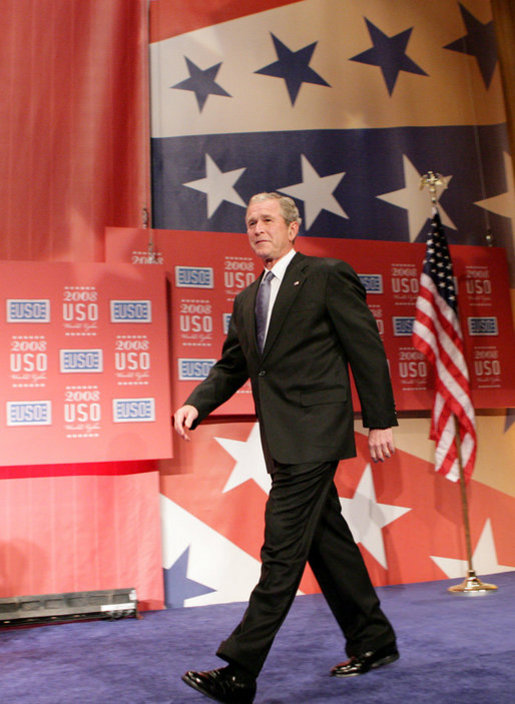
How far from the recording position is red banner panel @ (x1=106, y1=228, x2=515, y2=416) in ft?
13.1

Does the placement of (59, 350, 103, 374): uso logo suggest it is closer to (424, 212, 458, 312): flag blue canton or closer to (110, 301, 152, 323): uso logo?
(110, 301, 152, 323): uso logo

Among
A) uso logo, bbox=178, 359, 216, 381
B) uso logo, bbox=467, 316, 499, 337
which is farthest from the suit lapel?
uso logo, bbox=467, 316, 499, 337

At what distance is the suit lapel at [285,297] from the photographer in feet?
7.29

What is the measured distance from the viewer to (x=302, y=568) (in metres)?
2.05

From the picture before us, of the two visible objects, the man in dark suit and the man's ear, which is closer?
the man in dark suit

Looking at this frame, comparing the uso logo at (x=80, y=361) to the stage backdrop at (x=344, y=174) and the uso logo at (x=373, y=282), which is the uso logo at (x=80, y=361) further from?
the uso logo at (x=373, y=282)

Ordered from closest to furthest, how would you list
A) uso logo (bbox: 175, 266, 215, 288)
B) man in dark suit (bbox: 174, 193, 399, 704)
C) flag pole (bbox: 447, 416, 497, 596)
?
man in dark suit (bbox: 174, 193, 399, 704) → flag pole (bbox: 447, 416, 497, 596) → uso logo (bbox: 175, 266, 215, 288)

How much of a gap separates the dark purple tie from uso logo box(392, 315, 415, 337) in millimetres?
2160

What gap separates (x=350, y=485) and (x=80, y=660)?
6.41 ft

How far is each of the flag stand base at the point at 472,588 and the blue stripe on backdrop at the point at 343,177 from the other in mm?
2026

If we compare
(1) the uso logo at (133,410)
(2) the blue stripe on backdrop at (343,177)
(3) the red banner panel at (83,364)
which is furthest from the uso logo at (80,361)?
(2) the blue stripe on backdrop at (343,177)

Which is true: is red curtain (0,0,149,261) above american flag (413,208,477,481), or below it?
above

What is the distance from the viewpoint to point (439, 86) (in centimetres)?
490

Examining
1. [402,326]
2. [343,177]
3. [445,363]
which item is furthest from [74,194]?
[445,363]
